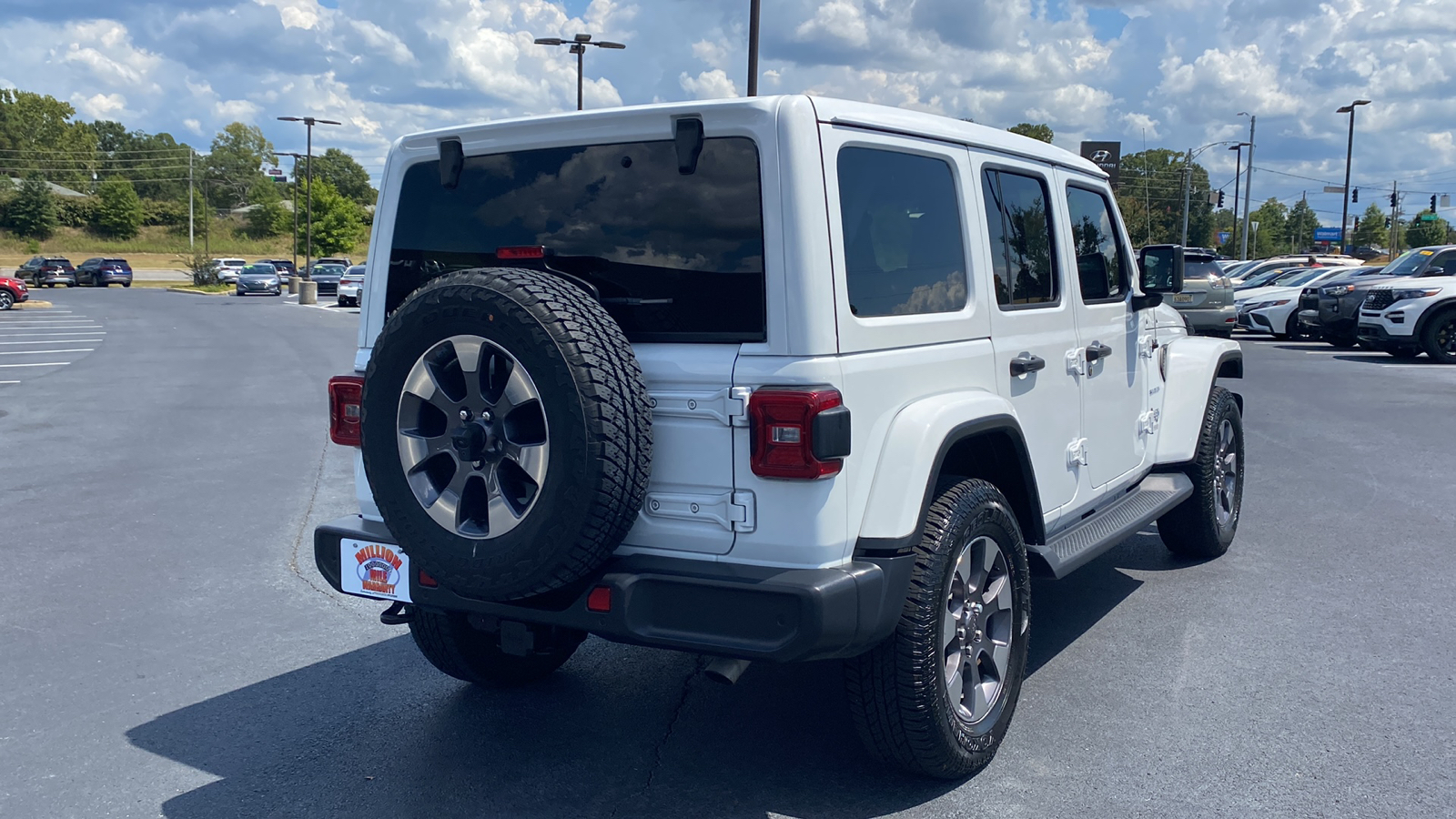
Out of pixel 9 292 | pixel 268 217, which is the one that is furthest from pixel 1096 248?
pixel 268 217

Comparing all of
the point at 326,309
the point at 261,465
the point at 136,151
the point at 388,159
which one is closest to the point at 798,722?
the point at 388,159

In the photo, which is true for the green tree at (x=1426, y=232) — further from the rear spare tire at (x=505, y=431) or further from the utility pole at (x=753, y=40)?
the rear spare tire at (x=505, y=431)

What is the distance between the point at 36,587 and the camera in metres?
5.71

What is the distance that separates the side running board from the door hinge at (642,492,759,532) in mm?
1362

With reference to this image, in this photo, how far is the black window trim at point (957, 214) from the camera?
327 centimetres

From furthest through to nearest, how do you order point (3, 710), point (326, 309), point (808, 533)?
point (326, 309), point (3, 710), point (808, 533)

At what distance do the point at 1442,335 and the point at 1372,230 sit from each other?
11557 cm

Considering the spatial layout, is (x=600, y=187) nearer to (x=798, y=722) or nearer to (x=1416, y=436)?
(x=798, y=722)

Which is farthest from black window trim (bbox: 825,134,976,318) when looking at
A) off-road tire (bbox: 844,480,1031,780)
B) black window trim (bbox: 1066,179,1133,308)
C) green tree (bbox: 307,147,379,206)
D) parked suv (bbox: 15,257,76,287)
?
green tree (bbox: 307,147,379,206)

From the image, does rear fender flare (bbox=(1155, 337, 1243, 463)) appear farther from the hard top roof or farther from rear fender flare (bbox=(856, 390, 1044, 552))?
rear fender flare (bbox=(856, 390, 1044, 552))

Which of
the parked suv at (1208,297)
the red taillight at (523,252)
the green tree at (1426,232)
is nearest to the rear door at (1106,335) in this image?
the red taillight at (523,252)

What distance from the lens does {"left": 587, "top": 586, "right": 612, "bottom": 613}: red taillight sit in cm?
323

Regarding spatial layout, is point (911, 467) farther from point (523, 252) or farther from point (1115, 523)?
point (1115, 523)

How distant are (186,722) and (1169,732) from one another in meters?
3.40
